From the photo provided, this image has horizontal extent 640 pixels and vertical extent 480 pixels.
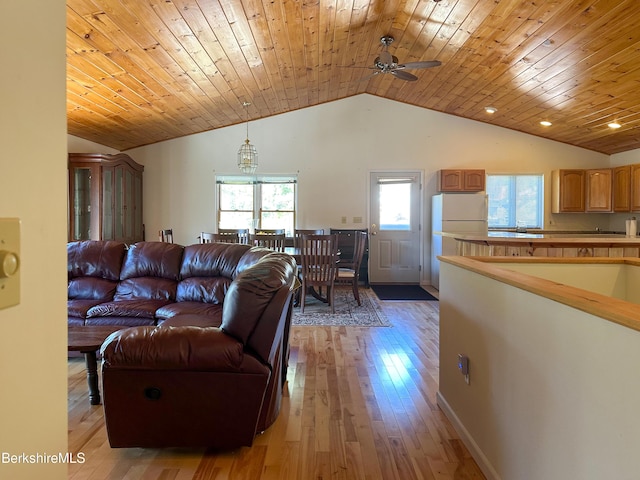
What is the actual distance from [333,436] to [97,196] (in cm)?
499

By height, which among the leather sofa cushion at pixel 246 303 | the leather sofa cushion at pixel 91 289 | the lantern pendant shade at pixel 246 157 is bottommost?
the leather sofa cushion at pixel 91 289

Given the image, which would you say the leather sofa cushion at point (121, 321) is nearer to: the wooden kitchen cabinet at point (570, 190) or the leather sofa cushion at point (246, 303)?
the leather sofa cushion at point (246, 303)

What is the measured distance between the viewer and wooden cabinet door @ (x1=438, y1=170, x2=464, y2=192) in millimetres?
6591

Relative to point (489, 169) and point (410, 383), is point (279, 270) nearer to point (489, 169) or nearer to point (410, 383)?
point (410, 383)

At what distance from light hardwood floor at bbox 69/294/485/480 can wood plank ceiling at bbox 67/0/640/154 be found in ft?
9.40

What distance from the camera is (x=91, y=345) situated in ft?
7.23

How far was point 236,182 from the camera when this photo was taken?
23.1 feet

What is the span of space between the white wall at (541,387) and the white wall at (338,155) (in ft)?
16.4

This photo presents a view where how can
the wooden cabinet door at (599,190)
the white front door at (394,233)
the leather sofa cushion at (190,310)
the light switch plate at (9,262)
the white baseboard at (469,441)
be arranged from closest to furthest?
the light switch plate at (9,262), the white baseboard at (469,441), the leather sofa cushion at (190,310), the wooden cabinet door at (599,190), the white front door at (394,233)

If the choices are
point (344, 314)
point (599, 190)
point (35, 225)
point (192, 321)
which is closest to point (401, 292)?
point (344, 314)

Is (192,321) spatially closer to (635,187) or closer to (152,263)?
(152,263)

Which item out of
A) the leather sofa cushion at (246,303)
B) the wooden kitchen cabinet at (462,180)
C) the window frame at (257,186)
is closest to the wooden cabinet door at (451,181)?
the wooden kitchen cabinet at (462,180)

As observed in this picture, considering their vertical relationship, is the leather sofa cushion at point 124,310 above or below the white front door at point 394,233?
below

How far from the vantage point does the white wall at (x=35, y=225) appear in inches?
18.9
